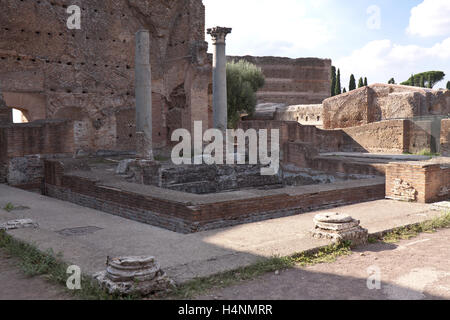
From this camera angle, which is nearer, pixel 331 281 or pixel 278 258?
pixel 331 281

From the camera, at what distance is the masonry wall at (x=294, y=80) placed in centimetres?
3478

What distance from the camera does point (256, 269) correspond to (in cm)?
381

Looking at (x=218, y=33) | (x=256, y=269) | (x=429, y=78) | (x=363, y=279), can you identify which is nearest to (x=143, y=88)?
(x=218, y=33)

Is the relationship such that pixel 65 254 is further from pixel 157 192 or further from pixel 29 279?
pixel 157 192

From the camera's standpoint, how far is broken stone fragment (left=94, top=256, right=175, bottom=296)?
10.5 ft

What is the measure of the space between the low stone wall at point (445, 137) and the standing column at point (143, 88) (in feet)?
32.1

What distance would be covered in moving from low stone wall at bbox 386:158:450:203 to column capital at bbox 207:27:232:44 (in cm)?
865

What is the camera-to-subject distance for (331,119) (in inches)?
814

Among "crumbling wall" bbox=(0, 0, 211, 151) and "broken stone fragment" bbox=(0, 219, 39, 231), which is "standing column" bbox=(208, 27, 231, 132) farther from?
"broken stone fragment" bbox=(0, 219, 39, 231)

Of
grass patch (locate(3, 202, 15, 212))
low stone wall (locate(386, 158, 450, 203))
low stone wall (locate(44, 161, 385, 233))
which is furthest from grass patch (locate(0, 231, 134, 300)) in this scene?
low stone wall (locate(386, 158, 450, 203))

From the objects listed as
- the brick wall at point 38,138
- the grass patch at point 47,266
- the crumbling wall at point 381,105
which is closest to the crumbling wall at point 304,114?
the crumbling wall at point 381,105

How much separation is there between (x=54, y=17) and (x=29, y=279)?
15.7 m

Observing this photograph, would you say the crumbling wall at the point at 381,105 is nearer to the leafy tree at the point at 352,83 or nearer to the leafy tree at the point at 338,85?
the leafy tree at the point at 352,83
